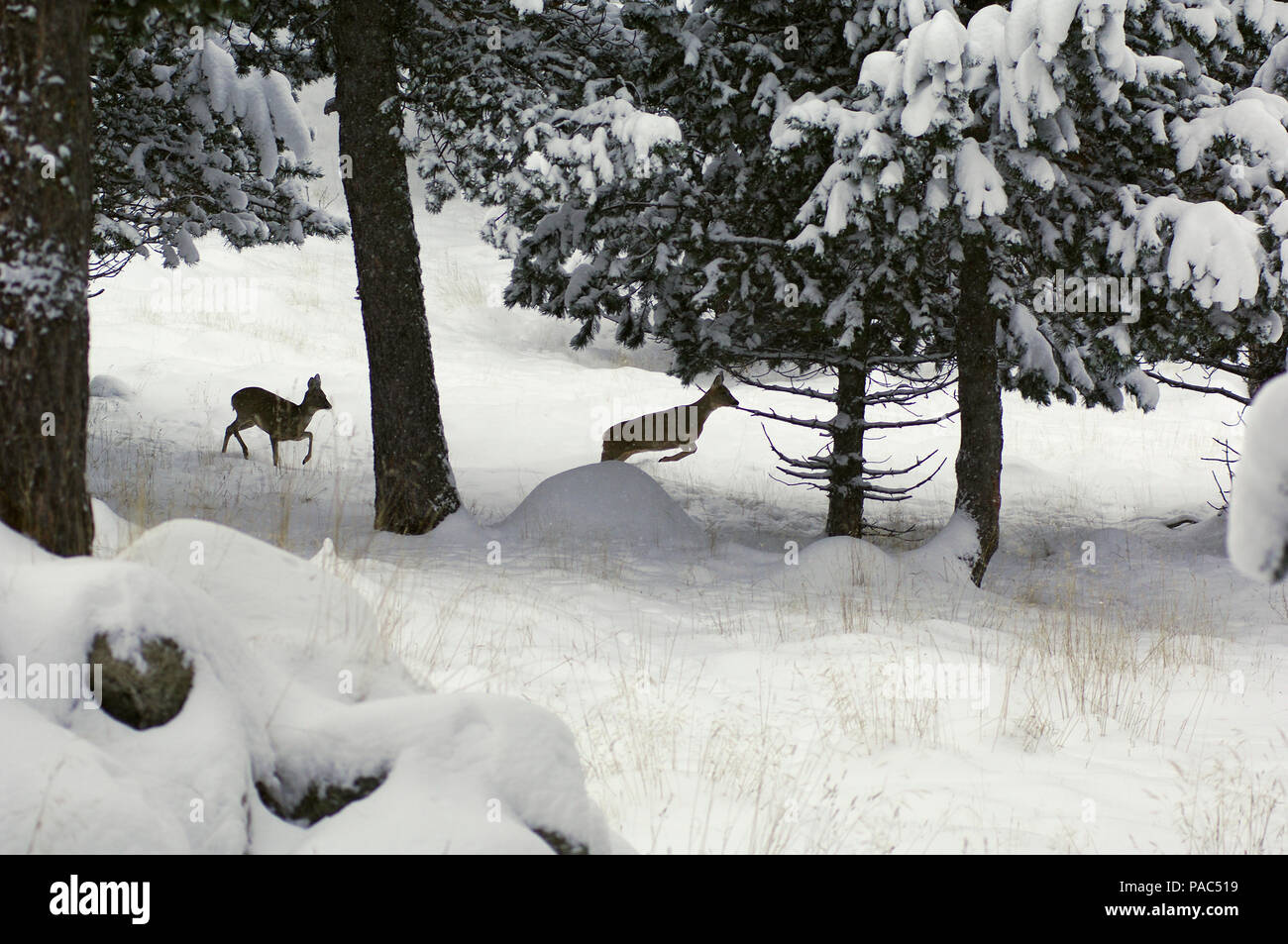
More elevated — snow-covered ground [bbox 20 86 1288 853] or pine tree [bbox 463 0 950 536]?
pine tree [bbox 463 0 950 536]

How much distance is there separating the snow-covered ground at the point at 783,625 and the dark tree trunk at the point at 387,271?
1.68 ft

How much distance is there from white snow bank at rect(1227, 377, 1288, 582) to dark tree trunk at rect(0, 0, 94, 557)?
351cm

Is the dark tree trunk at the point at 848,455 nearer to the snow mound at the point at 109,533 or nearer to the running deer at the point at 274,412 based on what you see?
the running deer at the point at 274,412

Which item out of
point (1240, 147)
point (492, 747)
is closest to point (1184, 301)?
point (1240, 147)

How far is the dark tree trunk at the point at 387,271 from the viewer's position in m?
8.79

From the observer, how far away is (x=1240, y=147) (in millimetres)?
7781

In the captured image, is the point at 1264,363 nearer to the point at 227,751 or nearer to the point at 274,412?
the point at 274,412

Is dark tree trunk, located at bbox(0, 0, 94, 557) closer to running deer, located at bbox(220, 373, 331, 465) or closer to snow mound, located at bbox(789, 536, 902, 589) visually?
snow mound, located at bbox(789, 536, 902, 589)

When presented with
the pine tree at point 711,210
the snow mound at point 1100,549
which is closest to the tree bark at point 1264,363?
the snow mound at point 1100,549

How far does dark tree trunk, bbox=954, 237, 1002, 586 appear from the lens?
9375mm

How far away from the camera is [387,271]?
8828 millimetres

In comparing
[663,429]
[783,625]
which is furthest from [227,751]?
[663,429]

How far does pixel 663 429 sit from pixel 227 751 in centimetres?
929

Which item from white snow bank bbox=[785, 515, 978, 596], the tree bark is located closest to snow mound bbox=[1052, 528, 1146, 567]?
white snow bank bbox=[785, 515, 978, 596]
